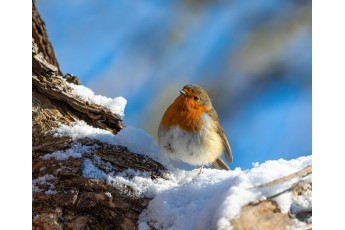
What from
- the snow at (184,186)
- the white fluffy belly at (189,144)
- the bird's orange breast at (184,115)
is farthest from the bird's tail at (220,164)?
the snow at (184,186)

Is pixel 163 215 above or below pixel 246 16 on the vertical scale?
below

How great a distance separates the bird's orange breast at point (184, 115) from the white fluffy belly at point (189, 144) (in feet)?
0.08

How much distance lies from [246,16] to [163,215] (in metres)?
1.04

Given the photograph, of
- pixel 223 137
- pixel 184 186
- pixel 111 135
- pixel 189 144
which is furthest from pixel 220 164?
pixel 184 186

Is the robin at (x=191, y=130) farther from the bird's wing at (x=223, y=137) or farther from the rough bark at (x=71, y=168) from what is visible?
the rough bark at (x=71, y=168)

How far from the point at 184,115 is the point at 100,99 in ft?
1.29

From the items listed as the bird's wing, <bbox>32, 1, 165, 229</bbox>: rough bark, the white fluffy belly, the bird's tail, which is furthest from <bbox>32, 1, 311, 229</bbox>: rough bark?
the bird's tail

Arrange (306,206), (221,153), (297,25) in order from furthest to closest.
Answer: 1. (221,153)
2. (297,25)
3. (306,206)

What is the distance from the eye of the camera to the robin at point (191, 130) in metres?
2.22

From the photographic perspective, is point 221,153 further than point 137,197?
Yes

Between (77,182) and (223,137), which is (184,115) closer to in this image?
(223,137)
